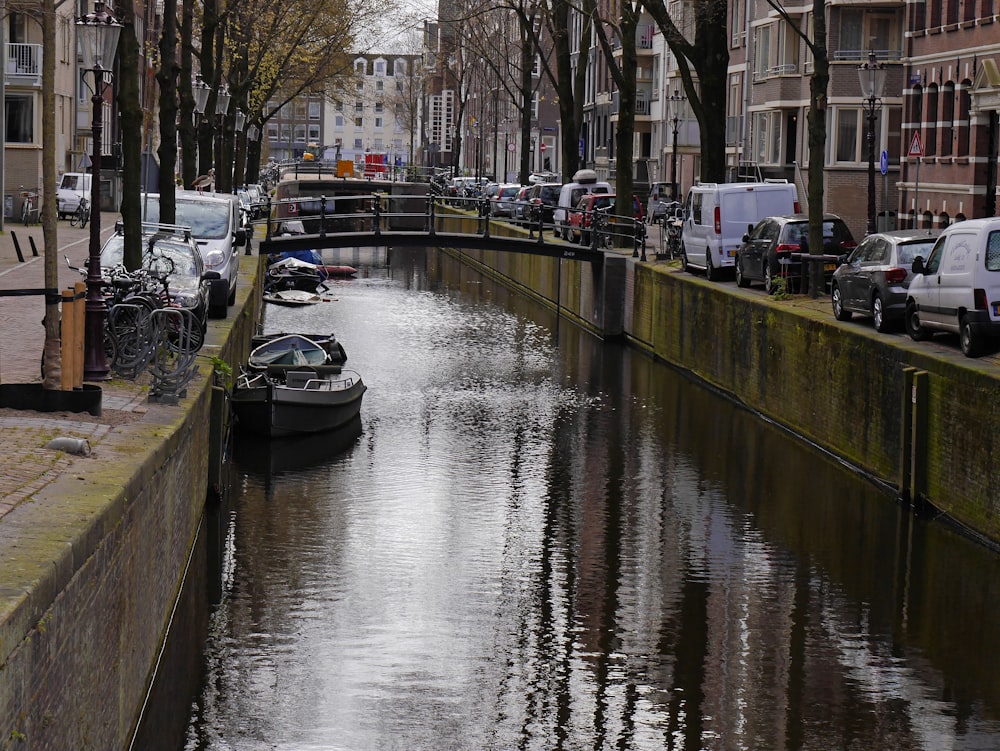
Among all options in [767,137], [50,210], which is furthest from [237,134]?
[50,210]

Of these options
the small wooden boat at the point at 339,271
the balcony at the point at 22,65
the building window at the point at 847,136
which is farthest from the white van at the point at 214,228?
the small wooden boat at the point at 339,271

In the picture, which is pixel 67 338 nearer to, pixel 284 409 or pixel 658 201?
pixel 284 409

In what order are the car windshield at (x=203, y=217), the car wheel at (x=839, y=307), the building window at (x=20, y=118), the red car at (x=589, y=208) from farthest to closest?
the building window at (x=20, y=118) < the red car at (x=589, y=208) < the car windshield at (x=203, y=217) < the car wheel at (x=839, y=307)

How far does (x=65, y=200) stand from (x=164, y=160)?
26782 millimetres

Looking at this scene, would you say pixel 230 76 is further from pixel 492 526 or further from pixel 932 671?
pixel 932 671

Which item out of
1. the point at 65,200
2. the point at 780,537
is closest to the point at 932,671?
the point at 780,537

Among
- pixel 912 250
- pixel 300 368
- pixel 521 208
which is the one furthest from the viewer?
pixel 521 208

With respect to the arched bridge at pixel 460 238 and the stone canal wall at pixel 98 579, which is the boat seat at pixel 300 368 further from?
the arched bridge at pixel 460 238

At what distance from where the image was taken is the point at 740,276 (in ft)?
111

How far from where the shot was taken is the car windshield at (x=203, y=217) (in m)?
29.8

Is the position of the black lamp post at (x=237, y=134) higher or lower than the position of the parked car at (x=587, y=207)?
higher

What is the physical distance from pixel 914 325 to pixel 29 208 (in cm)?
3397

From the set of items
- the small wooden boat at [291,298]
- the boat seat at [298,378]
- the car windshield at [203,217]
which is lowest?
the boat seat at [298,378]

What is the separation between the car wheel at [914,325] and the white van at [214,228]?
9.91m
